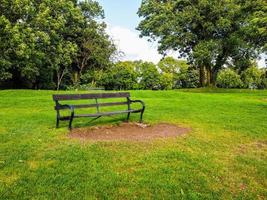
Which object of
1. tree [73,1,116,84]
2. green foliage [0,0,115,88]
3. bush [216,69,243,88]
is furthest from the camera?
bush [216,69,243,88]

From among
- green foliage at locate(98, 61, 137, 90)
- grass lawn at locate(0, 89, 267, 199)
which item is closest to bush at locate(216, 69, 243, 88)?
green foliage at locate(98, 61, 137, 90)

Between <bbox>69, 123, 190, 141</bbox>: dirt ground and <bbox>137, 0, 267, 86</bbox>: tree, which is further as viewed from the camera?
<bbox>137, 0, 267, 86</bbox>: tree

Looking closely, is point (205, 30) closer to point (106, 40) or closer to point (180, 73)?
point (106, 40)

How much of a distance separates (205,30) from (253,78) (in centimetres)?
3955

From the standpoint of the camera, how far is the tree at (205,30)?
28.2m

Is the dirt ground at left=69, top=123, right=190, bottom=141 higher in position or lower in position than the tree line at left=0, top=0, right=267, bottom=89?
lower

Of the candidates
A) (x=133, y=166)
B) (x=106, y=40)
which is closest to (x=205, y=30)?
(x=106, y=40)

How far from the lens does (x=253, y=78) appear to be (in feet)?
215

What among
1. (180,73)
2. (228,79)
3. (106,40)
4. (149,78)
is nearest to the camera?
(106,40)

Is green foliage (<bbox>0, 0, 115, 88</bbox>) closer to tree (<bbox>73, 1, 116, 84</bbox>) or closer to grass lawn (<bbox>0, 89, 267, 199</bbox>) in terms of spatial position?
tree (<bbox>73, 1, 116, 84</bbox>)

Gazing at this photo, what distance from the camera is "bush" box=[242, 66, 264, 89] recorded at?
62625 mm

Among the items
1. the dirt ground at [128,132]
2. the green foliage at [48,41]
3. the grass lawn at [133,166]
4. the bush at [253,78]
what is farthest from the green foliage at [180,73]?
the grass lawn at [133,166]

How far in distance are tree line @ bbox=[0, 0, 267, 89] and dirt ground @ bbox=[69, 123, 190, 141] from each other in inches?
530

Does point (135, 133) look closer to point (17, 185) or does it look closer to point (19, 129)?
point (19, 129)
